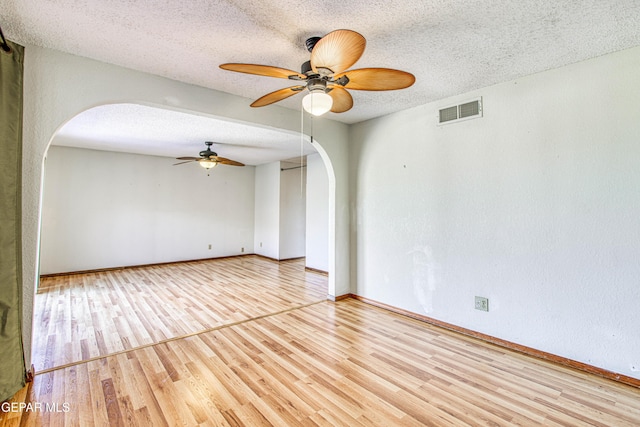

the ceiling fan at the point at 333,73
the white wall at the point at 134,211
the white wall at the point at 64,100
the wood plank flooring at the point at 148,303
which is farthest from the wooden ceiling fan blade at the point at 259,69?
the white wall at the point at 134,211

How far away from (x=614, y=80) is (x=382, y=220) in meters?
2.37

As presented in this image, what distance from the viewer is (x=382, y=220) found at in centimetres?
374

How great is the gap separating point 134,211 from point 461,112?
6.35 meters

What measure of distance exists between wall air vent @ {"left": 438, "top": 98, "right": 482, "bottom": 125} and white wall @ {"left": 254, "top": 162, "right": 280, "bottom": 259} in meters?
4.61

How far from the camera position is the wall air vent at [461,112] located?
9.50 ft

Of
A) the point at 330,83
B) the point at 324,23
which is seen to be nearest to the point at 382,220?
the point at 330,83

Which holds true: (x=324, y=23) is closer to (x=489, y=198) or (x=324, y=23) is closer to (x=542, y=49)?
(x=542, y=49)

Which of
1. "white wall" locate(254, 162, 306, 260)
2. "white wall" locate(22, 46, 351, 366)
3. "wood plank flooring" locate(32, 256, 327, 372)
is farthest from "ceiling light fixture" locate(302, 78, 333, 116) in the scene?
"white wall" locate(254, 162, 306, 260)

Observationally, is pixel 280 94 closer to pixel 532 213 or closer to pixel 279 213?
pixel 532 213

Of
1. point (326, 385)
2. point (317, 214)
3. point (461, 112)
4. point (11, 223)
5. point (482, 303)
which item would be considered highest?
point (461, 112)

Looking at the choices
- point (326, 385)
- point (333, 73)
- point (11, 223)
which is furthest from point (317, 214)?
point (11, 223)

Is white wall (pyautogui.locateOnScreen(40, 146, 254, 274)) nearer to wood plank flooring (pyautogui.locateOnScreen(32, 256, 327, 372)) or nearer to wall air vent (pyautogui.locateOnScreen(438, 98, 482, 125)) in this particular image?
wood plank flooring (pyautogui.locateOnScreen(32, 256, 327, 372))

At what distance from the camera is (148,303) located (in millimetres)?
3885

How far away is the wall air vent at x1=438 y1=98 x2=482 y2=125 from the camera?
2896 mm
